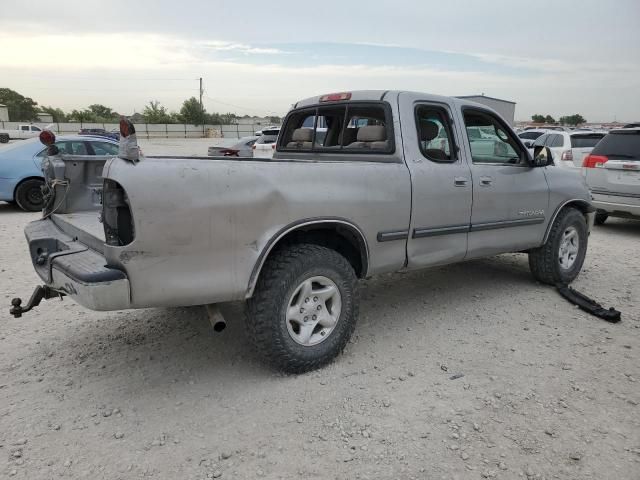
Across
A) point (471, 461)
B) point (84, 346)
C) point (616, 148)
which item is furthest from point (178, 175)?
point (616, 148)

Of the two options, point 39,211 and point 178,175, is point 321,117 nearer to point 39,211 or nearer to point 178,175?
point 178,175

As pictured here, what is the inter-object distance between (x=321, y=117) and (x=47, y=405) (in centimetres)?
325

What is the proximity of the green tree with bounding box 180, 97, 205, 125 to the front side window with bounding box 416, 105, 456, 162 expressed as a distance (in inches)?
2912

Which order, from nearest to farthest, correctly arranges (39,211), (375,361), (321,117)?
(375,361)
(321,117)
(39,211)

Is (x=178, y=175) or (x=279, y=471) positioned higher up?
(x=178, y=175)

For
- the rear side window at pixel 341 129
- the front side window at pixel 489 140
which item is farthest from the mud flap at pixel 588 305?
the rear side window at pixel 341 129

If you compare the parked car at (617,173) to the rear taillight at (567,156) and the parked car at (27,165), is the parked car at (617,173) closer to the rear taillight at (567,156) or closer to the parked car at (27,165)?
the rear taillight at (567,156)

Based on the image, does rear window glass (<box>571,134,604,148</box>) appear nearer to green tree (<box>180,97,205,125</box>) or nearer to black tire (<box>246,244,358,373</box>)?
black tire (<box>246,244,358,373</box>)

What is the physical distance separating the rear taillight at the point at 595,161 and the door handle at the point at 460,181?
17.9ft

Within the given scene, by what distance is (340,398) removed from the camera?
3.11 m

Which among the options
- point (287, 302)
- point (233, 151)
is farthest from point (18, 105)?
point (287, 302)

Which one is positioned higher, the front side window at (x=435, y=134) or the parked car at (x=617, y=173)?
the front side window at (x=435, y=134)

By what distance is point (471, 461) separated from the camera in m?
2.53

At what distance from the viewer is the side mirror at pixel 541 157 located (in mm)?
4772
